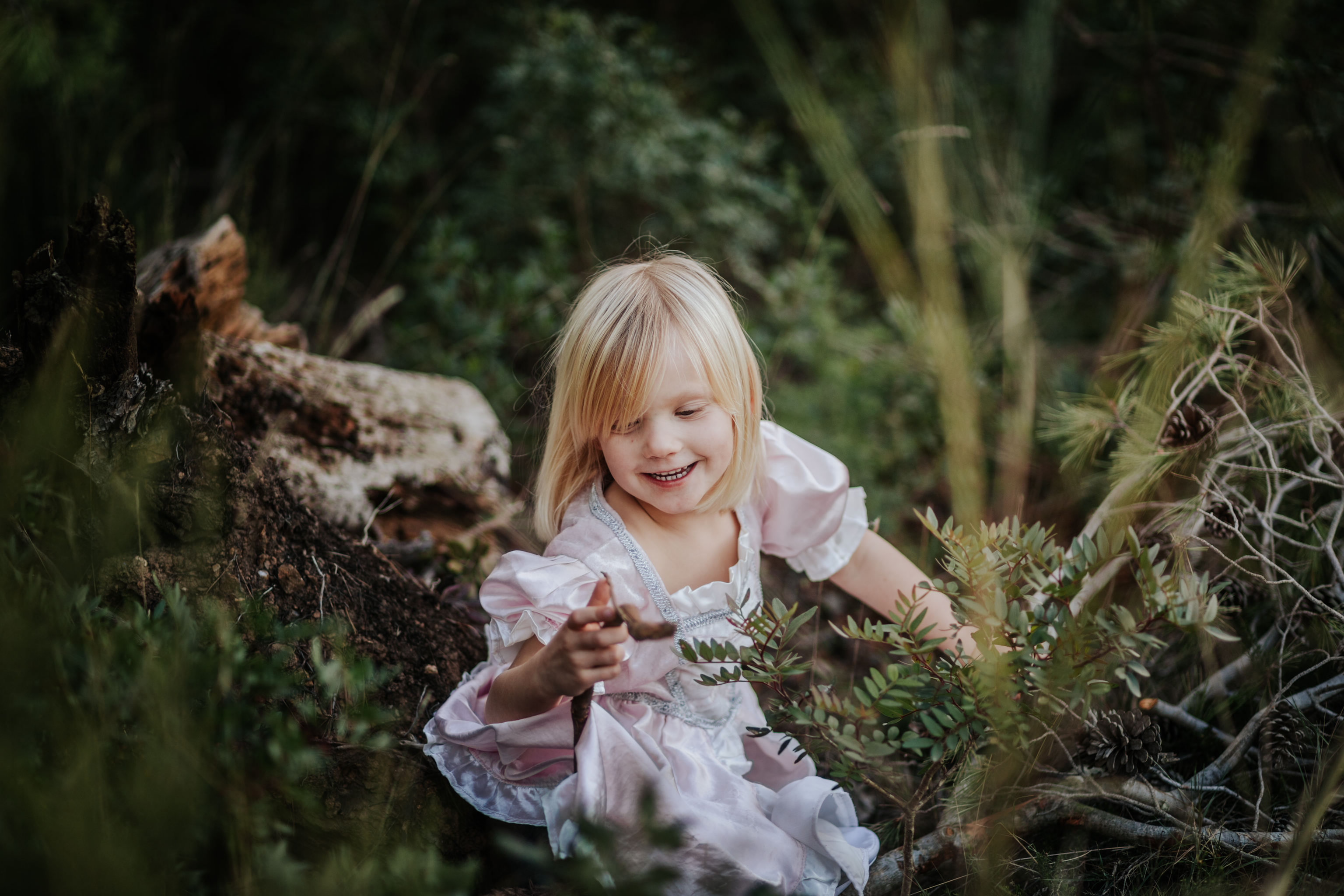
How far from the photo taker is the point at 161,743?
0.95 metres

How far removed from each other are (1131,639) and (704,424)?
0.81 m

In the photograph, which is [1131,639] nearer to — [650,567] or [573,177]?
[650,567]

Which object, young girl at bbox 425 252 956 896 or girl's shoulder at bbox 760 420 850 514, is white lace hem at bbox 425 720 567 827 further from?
girl's shoulder at bbox 760 420 850 514

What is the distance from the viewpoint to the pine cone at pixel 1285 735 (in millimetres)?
1483

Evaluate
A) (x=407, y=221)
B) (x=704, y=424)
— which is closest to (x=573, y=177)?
(x=407, y=221)

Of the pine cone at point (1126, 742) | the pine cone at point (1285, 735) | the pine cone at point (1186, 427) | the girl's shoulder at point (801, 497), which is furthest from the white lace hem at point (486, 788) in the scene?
the pine cone at point (1186, 427)

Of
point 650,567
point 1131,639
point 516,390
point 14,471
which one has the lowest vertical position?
point 516,390

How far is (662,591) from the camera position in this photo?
1664 millimetres

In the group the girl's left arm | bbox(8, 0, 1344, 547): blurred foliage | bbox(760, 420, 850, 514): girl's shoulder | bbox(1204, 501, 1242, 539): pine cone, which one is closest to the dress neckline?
bbox(760, 420, 850, 514): girl's shoulder

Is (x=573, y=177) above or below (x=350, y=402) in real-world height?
above

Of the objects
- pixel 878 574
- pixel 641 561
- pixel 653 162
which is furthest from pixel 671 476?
pixel 653 162

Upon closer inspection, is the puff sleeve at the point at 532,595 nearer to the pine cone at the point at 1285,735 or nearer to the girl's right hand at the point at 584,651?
the girl's right hand at the point at 584,651

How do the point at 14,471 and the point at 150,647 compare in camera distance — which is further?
the point at 14,471

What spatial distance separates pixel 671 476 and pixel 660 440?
3.8 inches
